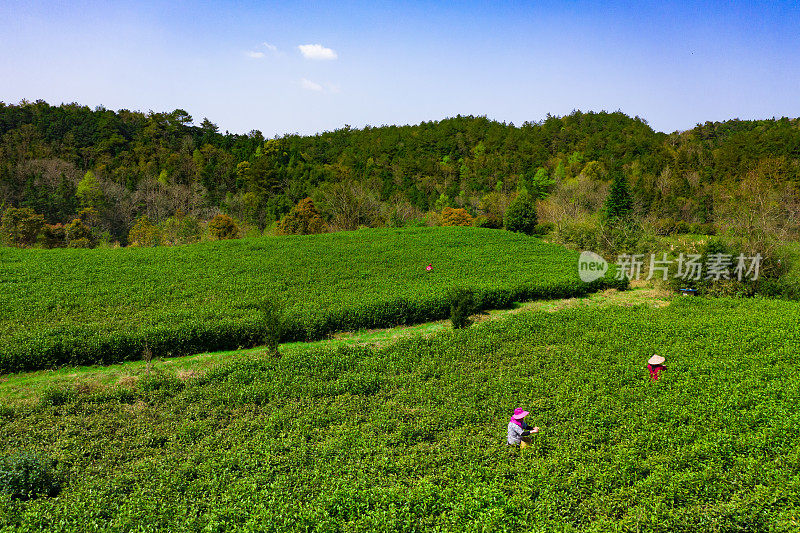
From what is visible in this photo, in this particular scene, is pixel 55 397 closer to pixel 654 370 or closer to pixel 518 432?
pixel 518 432

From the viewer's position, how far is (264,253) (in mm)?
27062

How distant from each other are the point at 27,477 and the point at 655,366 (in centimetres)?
1333

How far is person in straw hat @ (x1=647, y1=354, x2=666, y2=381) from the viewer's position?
11.2 m

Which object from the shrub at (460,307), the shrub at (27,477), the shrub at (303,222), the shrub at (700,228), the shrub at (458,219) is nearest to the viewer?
the shrub at (27,477)

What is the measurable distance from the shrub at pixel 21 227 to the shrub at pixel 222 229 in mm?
12062

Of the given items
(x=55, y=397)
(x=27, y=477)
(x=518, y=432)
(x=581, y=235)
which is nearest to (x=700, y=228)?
(x=581, y=235)

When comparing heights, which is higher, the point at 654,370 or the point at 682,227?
the point at 682,227

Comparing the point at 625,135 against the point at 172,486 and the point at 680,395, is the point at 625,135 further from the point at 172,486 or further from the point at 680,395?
the point at 172,486

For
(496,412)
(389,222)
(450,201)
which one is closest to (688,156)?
(450,201)

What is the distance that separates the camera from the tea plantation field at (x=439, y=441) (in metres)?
6.62

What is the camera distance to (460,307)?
56.6 ft

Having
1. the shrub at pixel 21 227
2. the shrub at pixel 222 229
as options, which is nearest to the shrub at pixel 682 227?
the shrub at pixel 222 229

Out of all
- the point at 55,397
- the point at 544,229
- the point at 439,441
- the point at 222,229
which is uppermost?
the point at 544,229

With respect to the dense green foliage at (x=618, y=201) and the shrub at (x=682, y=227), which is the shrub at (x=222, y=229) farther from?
the shrub at (x=682, y=227)
